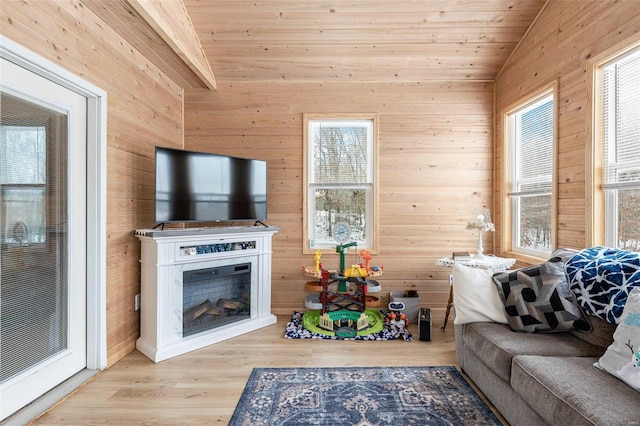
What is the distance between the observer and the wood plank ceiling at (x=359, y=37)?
2.89m

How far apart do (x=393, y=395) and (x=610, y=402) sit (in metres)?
1.11

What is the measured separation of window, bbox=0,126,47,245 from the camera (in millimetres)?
1771

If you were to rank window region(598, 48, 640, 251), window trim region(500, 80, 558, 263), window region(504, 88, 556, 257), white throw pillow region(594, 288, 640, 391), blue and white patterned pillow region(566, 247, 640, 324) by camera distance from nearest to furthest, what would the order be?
1. white throw pillow region(594, 288, 640, 391)
2. blue and white patterned pillow region(566, 247, 640, 324)
3. window region(598, 48, 640, 251)
4. window trim region(500, 80, 558, 263)
5. window region(504, 88, 556, 257)

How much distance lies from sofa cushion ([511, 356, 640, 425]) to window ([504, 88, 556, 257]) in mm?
1546

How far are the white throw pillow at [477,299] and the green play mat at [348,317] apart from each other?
1.00 m

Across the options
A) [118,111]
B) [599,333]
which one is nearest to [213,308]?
[118,111]

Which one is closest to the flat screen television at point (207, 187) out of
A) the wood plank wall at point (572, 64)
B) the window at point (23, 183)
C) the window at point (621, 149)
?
the window at point (23, 183)

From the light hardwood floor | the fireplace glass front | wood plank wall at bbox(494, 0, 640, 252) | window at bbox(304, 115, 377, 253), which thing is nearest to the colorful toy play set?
the light hardwood floor

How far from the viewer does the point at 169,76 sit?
10.5ft

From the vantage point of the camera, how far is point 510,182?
11.0ft

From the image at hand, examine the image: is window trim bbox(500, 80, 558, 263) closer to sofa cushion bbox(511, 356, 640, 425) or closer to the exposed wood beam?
sofa cushion bbox(511, 356, 640, 425)

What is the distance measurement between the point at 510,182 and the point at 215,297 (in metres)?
3.19

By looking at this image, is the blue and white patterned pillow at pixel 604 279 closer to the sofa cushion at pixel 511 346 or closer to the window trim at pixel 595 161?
the sofa cushion at pixel 511 346

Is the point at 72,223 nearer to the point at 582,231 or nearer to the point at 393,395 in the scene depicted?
the point at 393,395
